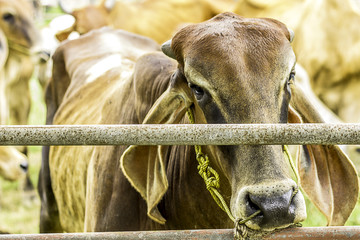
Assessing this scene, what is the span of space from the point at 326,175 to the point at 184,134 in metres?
1.16

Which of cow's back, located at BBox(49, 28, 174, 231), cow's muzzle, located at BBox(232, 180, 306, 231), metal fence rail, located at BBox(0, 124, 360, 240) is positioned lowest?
cow's back, located at BBox(49, 28, 174, 231)

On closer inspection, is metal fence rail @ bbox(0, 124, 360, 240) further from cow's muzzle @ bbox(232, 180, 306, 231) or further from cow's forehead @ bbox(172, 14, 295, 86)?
cow's forehead @ bbox(172, 14, 295, 86)

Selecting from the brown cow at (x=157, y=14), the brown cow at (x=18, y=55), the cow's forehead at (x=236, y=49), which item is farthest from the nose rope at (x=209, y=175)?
the brown cow at (x=157, y=14)

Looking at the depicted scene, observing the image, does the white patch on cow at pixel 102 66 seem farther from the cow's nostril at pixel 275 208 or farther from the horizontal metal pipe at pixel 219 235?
the cow's nostril at pixel 275 208

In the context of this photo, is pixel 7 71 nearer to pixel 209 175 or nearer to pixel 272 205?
pixel 209 175

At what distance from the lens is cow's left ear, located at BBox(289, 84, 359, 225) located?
290cm

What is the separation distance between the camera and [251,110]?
236 cm

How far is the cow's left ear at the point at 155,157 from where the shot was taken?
277 cm

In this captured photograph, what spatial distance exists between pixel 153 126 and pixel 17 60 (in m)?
7.26

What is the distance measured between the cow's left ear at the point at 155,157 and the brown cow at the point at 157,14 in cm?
689

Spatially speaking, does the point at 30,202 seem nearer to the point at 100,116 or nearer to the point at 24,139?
the point at 100,116

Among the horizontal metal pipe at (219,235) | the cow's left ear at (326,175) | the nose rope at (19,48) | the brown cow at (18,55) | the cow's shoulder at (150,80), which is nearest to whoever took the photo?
the horizontal metal pipe at (219,235)

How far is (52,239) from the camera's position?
7.13 feet

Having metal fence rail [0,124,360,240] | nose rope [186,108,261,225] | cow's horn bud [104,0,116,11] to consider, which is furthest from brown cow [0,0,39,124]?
metal fence rail [0,124,360,240]
